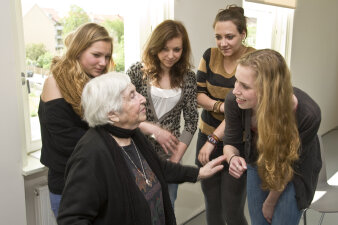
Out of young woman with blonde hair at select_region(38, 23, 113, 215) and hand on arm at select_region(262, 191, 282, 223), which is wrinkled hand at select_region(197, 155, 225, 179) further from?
young woman with blonde hair at select_region(38, 23, 113, 215)

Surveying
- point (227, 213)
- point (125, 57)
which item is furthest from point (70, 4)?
point (227, 213)

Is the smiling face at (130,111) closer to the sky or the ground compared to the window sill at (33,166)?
closer to the sky

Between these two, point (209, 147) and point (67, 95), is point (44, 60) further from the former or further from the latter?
point (209, 147)

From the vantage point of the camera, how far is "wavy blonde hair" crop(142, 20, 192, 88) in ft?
5.52

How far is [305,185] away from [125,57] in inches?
64.1

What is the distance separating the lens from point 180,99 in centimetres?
178

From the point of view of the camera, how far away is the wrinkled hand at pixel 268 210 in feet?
5.34

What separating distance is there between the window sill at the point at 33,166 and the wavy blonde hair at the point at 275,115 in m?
1.21

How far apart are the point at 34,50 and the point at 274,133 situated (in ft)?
5.07

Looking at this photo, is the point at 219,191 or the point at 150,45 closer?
the point at 150,45

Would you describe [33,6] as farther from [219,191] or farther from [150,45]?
[219,191]

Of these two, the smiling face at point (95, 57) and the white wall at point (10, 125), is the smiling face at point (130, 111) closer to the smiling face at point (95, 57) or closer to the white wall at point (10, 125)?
the smiling face at point (95, 57)

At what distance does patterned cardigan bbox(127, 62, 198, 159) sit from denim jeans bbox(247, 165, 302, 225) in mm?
426

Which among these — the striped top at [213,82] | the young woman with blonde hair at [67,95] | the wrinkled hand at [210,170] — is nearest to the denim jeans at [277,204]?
the wrinkled hand at [210,170]
